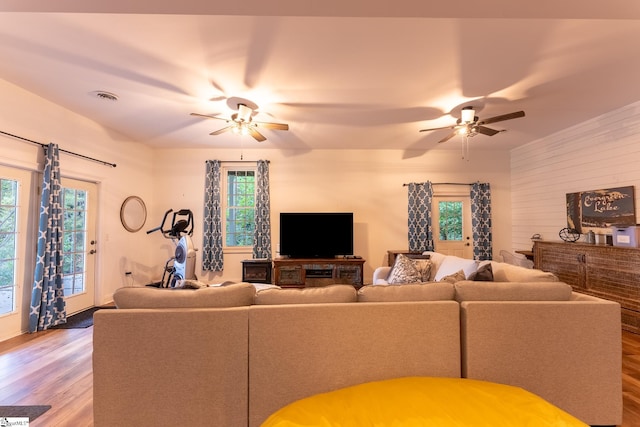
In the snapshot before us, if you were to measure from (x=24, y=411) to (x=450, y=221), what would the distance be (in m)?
6.19

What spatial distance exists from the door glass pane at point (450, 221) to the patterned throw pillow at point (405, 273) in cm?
274

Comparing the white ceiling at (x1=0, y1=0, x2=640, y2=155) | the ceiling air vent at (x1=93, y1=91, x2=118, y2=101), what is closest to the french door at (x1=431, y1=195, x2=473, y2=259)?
the white ceiling at (x1=0, y1=0, x2=640, y2=155)

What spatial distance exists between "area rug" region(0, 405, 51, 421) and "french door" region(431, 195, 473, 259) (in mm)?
5713

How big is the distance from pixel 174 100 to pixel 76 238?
261 centimetres

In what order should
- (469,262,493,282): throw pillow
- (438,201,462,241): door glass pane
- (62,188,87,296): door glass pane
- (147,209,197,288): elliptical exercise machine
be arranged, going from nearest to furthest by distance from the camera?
1. (469,262,493,282): throw pillow
2. (62,188,87,296): door glass pane
3. (147,209,197,288): elliptical exercise machine
4. (438,201,462,241): door glass pane

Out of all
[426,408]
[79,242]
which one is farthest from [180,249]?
[426,408]

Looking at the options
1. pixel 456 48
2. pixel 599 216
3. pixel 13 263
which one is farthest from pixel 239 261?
pixel 599 216

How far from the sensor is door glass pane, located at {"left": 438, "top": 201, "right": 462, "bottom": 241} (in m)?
5.63

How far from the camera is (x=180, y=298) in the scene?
1.71 metres

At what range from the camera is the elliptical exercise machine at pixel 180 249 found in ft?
15.2

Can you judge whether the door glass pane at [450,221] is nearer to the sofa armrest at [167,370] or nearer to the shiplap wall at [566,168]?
the shiplap wall at [566,168]

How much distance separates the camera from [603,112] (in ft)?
12.4

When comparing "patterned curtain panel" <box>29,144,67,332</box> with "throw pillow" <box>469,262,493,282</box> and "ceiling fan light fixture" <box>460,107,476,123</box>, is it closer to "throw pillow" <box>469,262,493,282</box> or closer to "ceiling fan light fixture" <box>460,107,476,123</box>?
"throw pillow" <box>469,262,493,282</box>

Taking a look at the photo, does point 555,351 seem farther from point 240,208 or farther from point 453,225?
point 240,208
